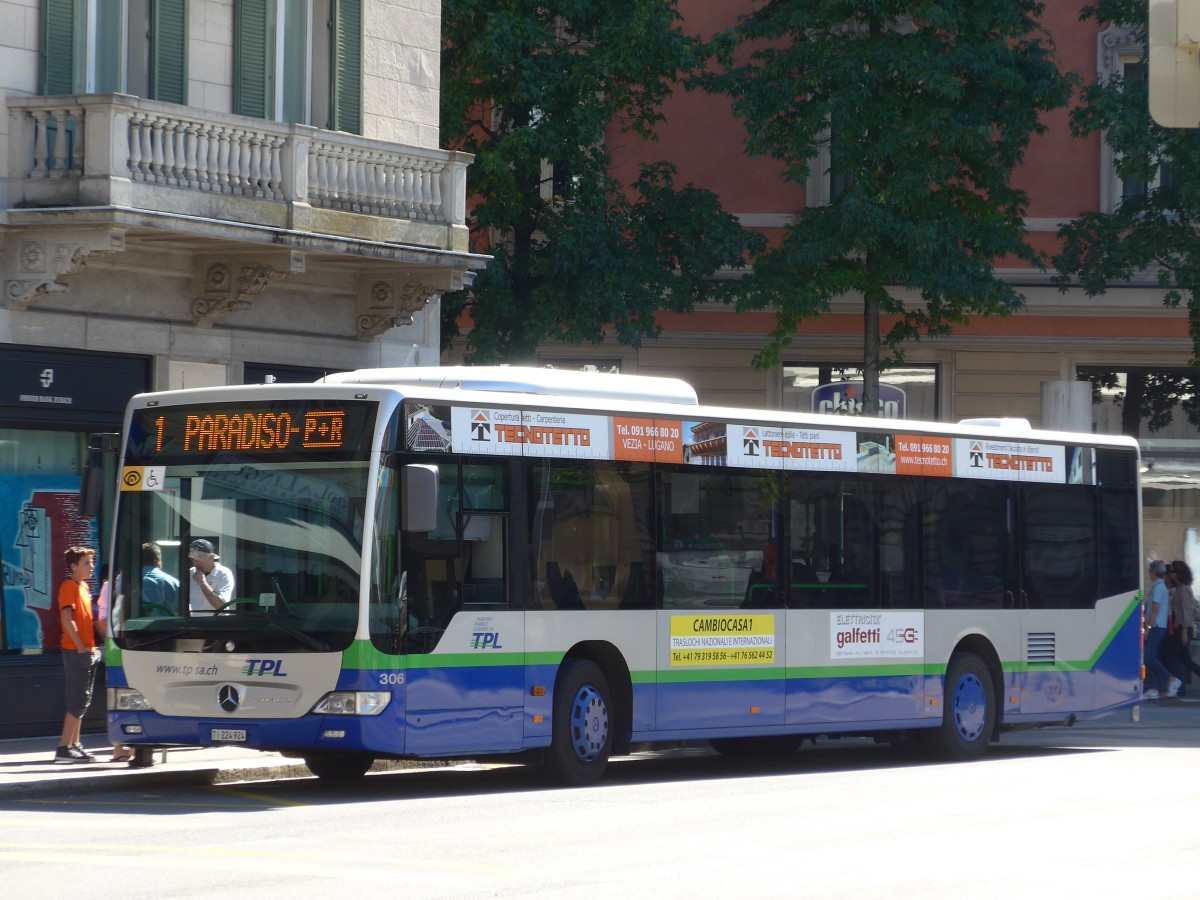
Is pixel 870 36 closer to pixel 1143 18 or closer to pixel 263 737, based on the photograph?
pixel 1143 18

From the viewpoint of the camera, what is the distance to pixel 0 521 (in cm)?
1886

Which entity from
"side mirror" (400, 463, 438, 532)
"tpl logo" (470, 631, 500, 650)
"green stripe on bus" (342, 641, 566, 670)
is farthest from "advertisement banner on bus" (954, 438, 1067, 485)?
"side mirror" (400, 463, 438, 532)

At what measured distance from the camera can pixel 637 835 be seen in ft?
Result: 39.8

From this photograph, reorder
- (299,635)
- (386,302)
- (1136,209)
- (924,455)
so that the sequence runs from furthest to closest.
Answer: (1136,209), (386,302), (924,455), (299,635)

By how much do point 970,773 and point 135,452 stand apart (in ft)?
23.8

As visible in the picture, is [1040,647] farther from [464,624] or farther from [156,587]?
[156,587]

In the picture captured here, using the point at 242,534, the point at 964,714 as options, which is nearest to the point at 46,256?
the point at 242,534

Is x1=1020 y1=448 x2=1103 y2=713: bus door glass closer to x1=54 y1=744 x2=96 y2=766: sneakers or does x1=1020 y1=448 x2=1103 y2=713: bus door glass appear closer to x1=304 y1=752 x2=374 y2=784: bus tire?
x1=304 y1=752 x2=374 y2=784: bus tire

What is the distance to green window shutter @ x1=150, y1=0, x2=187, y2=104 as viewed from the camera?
2020 cm

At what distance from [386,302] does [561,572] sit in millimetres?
7641

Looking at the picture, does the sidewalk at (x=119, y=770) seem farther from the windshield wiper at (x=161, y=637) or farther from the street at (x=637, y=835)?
the windshield wiper at (x=161, y=637)

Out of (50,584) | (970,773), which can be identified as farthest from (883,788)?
(50,584)

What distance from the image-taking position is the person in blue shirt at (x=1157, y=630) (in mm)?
27188

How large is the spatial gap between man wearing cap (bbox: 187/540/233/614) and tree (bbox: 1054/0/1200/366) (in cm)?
1669
